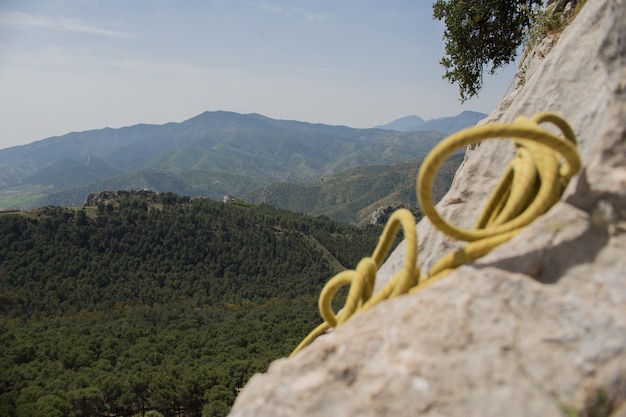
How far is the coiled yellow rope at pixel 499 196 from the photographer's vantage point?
3.16 m

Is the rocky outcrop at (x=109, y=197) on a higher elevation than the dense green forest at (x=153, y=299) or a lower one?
higher

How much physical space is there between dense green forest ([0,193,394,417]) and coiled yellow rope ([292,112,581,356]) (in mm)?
47237

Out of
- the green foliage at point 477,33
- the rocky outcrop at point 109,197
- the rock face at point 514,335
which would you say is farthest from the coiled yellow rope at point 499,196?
the rocky outcrop at point 109,197

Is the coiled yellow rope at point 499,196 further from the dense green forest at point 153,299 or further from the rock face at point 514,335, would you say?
the dense green forest at point 153,299

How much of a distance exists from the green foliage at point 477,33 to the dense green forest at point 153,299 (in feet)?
139

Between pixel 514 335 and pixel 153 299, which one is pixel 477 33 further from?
pixel 153 299

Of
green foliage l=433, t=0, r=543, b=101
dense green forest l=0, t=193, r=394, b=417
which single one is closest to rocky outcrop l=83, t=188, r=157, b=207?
dense green forest l=0, t=193, r=394, b=417

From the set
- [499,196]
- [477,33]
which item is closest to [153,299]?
[477,33]

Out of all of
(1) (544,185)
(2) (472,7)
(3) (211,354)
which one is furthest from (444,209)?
(3) (211,354)

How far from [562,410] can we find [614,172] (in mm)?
1600

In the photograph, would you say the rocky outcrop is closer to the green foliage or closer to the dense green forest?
the dense green forest

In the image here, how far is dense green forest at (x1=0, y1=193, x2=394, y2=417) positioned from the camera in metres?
51.7

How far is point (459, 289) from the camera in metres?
3.02

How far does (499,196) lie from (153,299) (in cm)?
12644
